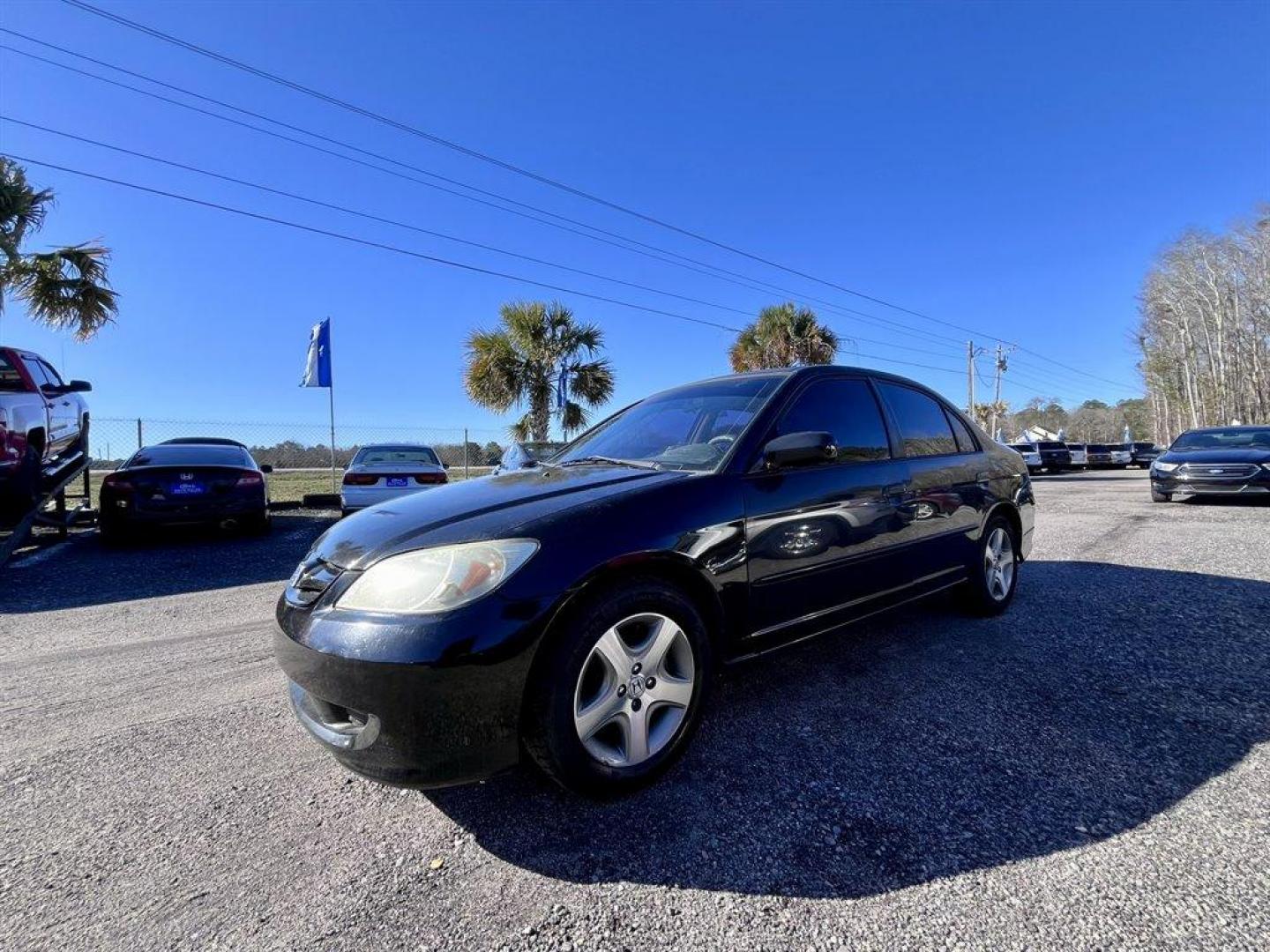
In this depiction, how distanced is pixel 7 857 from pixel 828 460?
124 inches

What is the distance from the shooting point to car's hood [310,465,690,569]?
6.49 feet

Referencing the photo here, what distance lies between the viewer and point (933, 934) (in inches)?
57.1

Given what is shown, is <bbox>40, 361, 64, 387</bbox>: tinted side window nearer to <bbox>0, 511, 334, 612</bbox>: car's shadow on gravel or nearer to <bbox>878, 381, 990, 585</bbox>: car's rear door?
<bbox>0, 511, 334, 612</bbox>: car's shadow on gravel

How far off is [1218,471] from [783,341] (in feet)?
38.8

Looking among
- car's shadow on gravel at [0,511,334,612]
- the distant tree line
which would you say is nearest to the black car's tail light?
car's shadow on gravel at [0,511,334,612]

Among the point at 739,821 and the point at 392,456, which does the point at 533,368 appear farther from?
the point at 739,821

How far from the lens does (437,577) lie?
71.6 inches

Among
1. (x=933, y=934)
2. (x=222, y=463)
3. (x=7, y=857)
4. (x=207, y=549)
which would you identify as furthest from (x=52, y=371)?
(x=933, y=934)

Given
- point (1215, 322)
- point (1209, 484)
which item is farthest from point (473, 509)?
point (1215, 322)

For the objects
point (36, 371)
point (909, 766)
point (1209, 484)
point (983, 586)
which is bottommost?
point (909, 766)

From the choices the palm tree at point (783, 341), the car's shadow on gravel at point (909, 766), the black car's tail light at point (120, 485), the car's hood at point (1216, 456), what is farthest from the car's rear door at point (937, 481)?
the palm tree at point (783, 341)

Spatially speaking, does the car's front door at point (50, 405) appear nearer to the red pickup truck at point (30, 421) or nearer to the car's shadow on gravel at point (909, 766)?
the red pickup truck at point (30, 421)

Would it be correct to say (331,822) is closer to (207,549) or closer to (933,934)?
(933,934)

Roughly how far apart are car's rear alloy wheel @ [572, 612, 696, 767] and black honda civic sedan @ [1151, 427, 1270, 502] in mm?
11960
